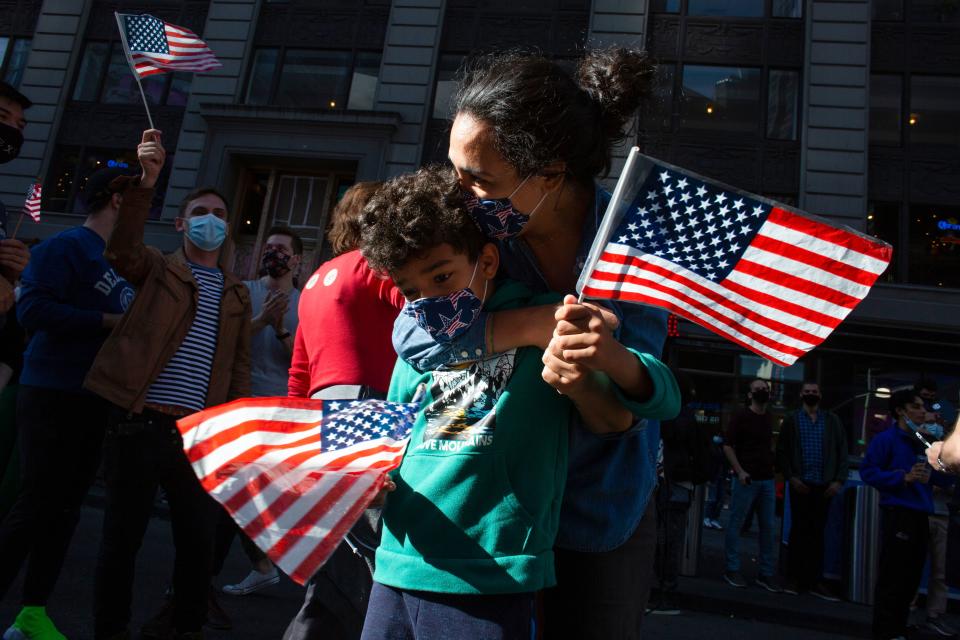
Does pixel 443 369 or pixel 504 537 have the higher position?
pixel 443 369

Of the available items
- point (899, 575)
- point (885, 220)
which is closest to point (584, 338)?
point (899, 575)

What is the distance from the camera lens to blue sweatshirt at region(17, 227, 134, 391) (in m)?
3.59

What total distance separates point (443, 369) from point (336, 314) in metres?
0.87

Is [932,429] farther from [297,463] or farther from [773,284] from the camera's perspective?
[297,463]

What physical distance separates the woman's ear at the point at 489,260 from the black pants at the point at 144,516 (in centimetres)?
231

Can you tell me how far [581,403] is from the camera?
1.63 m

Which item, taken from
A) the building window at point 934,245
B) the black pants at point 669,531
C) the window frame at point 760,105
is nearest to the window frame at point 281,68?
the window frame at point 760,105

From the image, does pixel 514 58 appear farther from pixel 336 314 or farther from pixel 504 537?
pixel 504 537

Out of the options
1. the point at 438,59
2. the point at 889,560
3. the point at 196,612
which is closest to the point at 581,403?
the point at 196,612

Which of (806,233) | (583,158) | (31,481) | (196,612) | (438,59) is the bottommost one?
(196,612)

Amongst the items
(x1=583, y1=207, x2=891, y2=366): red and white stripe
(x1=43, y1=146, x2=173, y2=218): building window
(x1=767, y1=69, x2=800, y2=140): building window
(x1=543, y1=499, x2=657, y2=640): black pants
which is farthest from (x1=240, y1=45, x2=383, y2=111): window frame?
(x1=543, y1=499, x2=657, y2=640): black pants

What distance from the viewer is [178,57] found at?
6273mm

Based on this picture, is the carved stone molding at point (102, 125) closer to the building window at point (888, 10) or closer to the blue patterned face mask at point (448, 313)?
the building window at point (888, 10)

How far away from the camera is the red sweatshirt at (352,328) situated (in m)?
2.50
